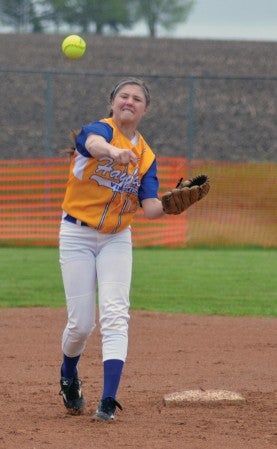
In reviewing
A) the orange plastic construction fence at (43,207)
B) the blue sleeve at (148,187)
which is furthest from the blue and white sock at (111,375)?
the orange plastic construction fence at (43,207)

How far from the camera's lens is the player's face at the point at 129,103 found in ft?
18.9

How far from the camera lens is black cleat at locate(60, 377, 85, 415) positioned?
6.00 metres

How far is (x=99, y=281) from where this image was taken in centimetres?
582

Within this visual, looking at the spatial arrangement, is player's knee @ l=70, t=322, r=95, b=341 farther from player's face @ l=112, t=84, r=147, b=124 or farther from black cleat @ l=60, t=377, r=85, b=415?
player's face @ l=112, t=84, r=147, b=124

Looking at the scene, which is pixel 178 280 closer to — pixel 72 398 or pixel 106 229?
pixel 72 398

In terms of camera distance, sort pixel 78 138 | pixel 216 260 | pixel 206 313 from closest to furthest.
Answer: pixel 78 138, pixel 206 313, pixel 216 260

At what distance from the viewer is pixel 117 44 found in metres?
32.7

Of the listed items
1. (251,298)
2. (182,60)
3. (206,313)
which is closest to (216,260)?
(251,298)

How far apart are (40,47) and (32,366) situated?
25035 mm

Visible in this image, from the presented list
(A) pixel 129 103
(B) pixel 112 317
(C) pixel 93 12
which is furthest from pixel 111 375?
(C) pixel 93 12

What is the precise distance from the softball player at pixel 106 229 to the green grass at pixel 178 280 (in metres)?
4.70

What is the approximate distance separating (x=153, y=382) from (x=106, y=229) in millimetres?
1585

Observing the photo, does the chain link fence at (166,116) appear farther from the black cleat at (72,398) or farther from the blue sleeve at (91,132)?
the blue sleeve at (91,132)

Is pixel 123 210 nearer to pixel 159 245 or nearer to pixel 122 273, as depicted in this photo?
pixel 122 273
